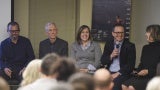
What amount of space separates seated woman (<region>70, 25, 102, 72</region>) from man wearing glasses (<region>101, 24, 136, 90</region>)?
0.46 feet

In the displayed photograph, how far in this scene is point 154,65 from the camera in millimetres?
6145

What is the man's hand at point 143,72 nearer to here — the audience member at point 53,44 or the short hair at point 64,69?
the audience member at point 53,44

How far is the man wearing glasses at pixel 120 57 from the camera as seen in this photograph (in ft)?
20.8

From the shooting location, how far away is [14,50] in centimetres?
675

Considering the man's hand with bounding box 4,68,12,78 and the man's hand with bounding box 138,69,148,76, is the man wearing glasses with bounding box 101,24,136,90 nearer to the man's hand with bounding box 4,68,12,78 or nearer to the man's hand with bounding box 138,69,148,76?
the man's hand with bounding box 138,69,148,76

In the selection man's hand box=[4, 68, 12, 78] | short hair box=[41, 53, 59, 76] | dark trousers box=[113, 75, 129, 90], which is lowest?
dark trousers box=[113, 75, 129, 90]

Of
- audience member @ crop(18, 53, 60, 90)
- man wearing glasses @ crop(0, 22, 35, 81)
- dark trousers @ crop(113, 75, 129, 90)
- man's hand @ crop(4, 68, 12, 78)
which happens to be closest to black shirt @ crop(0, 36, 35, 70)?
man wearing glasses @ crop(0, 22, 35, 81)

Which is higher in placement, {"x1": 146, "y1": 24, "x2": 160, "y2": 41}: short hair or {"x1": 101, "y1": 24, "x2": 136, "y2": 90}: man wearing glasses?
{"x1": 146, "y1": 24, "x2": 160, "y2": 41}: short hair

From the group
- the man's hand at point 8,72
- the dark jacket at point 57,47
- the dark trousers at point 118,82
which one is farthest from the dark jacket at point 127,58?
Result: the man's hand at point 8,72

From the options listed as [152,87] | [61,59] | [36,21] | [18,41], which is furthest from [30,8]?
[152,87]

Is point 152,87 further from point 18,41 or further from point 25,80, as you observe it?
point 18,41

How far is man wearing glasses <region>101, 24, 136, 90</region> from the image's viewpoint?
635 centimetres

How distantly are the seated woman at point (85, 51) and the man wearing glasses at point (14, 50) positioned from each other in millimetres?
773

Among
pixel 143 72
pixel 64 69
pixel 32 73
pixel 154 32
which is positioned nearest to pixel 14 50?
pixel 143 72
